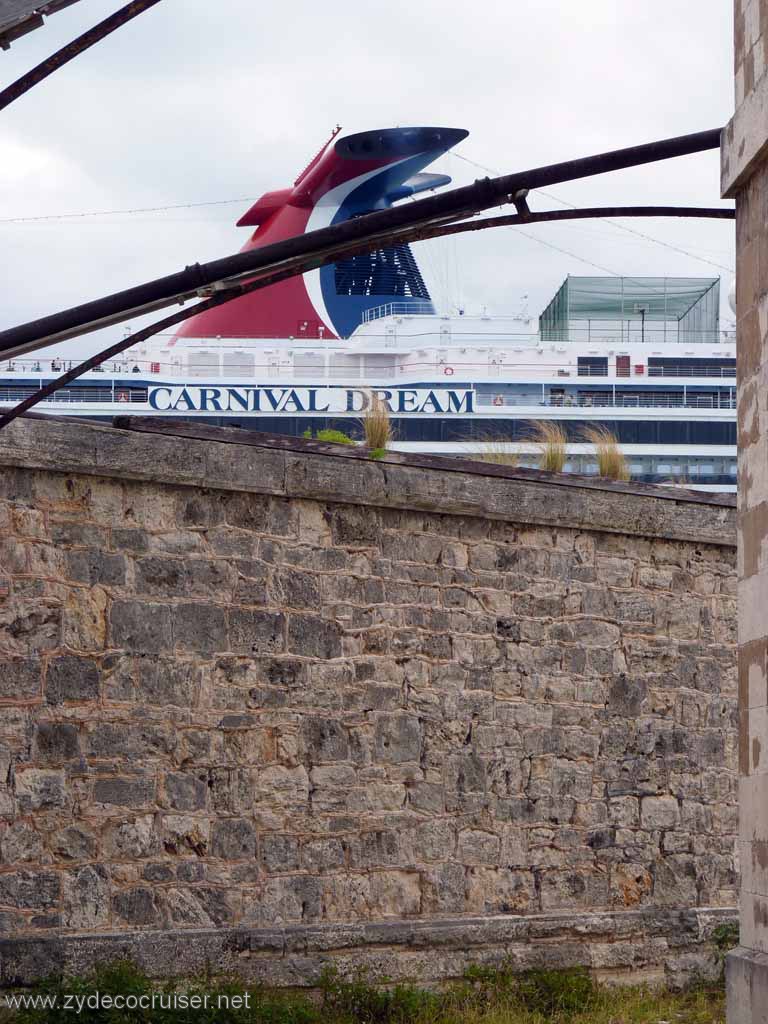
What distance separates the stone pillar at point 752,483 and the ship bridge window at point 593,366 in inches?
1668

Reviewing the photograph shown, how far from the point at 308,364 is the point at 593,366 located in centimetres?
962

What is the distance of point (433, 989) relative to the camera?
29.1 ft

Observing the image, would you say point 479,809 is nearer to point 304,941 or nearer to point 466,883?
point 466,883

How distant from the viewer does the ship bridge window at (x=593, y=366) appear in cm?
4762

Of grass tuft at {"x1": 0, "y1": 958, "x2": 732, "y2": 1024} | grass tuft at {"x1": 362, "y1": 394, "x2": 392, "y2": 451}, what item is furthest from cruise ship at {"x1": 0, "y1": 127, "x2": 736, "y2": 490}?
grass tuft at {"x1": 0, "y1": 958, "x2": 732, "y2": 1024}

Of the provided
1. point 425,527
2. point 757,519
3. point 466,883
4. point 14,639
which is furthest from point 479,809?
point 757,519

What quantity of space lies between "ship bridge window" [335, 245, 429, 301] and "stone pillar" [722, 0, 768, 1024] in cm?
4763

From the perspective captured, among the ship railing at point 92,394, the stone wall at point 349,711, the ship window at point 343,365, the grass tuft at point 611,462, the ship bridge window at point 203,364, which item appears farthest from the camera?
the ship window at point 343,365

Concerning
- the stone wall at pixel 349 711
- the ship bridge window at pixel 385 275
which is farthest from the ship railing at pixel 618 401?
the stone wall at pixel 349 711

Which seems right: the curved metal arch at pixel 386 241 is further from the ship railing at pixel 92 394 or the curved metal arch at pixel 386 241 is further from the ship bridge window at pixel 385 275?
the ship bridge window at pixel 385 275

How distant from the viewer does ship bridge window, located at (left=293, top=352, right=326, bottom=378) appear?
48.2 m

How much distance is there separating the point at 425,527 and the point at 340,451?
0.79 metres

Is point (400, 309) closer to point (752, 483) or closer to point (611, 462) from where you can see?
point (611, 462)

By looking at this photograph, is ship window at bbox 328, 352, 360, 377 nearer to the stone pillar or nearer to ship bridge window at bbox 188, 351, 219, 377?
ship bridge window at bbox 188, 351, 219, 377
